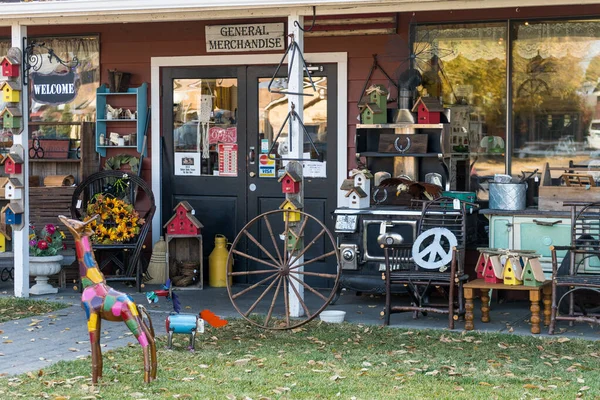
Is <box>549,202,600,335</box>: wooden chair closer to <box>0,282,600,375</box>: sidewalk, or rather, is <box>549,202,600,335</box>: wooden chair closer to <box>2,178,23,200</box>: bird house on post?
<box>0,282,600,375</box>: sidewalk

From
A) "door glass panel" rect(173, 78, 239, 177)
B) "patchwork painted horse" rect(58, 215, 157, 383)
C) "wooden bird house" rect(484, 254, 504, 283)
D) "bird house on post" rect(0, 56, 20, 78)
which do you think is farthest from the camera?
"door glass panel" rect(173, 78, 239, 177)

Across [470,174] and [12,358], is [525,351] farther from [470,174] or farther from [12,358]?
[12,358]

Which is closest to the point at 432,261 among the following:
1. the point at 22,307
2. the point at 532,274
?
the point at 532,274

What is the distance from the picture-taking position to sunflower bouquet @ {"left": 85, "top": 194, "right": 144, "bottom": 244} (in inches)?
399

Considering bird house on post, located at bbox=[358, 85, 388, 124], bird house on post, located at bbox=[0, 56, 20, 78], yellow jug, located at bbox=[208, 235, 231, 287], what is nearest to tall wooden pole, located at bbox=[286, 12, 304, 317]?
bird house on post, located at bbox=[358, 85, 388, 124]

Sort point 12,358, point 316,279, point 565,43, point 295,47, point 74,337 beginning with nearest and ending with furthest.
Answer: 1. point 12,358
2. point 74,337
3. point 295,47
4. point 565,43
5. point 316,279

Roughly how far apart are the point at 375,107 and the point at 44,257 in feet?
11.6

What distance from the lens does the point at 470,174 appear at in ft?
31.7

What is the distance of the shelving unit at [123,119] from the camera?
10750 mm

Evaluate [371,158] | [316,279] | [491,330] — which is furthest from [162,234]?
[491,330]

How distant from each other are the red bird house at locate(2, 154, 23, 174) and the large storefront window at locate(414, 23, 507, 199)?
12.6ft

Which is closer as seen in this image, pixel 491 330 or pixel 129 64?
pixel 491 330

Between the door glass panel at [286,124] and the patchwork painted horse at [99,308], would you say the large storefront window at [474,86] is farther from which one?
the patchwork painted horse at [99,308]

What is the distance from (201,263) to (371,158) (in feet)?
6.81
